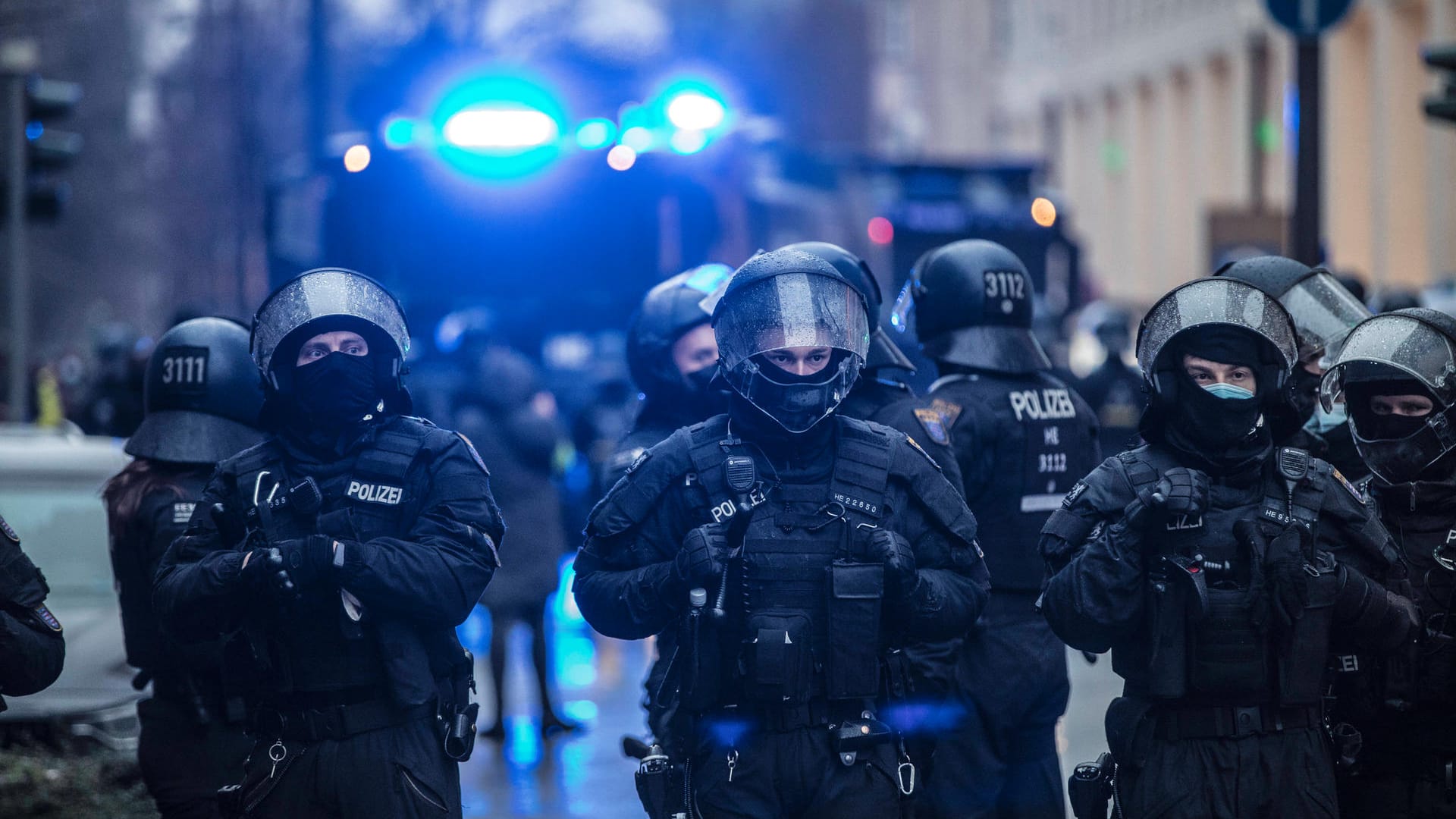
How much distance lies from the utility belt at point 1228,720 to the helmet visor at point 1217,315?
877mm

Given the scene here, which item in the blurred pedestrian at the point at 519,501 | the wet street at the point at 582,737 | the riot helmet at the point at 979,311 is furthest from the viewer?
the blurred pedestrian at the point at 519,501

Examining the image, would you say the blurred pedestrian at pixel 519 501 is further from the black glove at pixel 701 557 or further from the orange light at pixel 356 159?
the black glove at pixel 701 557

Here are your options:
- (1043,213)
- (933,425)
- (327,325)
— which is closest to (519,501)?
(933,425)

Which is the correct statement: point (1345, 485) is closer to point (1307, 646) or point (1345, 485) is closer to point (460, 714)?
point (1307, 646)

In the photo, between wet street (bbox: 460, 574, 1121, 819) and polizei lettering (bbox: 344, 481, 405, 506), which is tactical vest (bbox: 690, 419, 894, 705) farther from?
wet street (bbox: 460, 574, 1121, 819)

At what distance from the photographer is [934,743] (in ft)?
16.0

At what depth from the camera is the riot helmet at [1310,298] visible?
5918mm

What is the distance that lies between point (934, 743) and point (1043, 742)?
101cm

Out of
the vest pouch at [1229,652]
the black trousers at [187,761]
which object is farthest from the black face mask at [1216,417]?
the black trousers at [187,761]

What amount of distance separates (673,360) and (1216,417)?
2378mm

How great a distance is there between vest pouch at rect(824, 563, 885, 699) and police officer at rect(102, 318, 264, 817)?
6.06ft

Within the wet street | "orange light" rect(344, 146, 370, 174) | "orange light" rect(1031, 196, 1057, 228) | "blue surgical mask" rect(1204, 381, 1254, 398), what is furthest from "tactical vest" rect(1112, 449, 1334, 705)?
"orange light" rect(1031, 196, 1057, 228)

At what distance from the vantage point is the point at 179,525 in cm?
521

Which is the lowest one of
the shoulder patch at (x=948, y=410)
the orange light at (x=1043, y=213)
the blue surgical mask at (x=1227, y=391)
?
the blue surgical mask at (x=1227, y=391)
